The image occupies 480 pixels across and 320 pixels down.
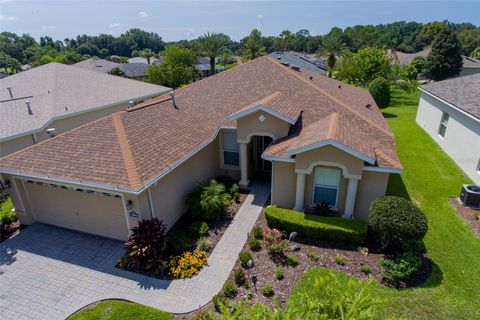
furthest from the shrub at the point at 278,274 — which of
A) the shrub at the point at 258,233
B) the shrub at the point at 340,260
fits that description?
the shrub at the point at 340,260

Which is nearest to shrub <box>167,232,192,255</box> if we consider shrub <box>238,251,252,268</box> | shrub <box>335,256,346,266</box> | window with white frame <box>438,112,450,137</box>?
shrub <box>238,251,252,268</box>

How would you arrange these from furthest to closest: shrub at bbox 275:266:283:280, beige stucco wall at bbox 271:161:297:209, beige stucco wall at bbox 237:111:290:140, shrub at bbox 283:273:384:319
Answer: beige stucco wall at bbox 237:111:290:140, beige stucco wall at bbox 271:161:297:209, shrub at bbox 275:266:283:280, shrub at bbox 283:273:384:319

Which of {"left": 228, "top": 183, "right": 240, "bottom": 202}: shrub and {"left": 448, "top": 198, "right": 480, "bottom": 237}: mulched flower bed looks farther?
{"left": 228, "top": 183, "right": 240, "bottom": 202}: shrub

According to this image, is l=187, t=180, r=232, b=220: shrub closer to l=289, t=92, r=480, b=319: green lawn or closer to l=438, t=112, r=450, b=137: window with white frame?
l=289, t=92, r=480, b=319: green lawn

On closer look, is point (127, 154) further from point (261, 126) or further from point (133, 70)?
point (133, 70)

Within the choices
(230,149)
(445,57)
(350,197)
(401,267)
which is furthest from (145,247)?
(445,57)

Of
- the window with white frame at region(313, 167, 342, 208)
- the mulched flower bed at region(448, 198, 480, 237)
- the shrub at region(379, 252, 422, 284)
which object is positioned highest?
the window with white frame at region(313, 167, 342, 208)

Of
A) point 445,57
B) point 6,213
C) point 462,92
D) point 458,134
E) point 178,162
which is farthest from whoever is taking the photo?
point 445,57
